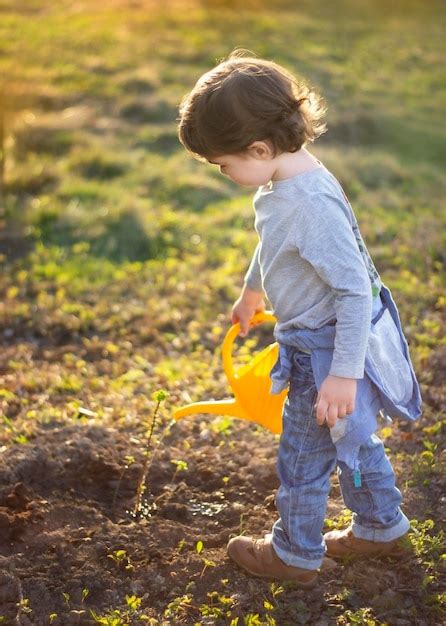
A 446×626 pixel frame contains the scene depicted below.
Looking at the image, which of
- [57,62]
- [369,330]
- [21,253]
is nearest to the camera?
[369,330]

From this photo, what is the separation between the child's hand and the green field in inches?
26.9

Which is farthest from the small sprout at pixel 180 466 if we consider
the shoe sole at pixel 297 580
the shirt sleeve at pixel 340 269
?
the shirt sleeve at pixel 340 269

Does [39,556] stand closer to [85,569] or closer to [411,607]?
[85,569]

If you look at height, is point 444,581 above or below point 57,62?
above

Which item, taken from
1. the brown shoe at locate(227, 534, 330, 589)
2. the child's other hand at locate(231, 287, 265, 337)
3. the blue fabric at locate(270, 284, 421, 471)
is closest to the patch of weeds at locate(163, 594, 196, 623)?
the brown shoe at locate(227, 534, 330, 589)

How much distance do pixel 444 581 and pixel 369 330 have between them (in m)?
0.95

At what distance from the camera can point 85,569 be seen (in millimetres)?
2697

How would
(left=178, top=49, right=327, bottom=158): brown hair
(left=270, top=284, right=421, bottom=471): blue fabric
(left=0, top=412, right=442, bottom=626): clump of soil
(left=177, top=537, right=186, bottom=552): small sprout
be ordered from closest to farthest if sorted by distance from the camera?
(left=178, top=49, right=327, bottom=158): brown hair → (left=270, top=284, right=421, bottom=471): blue fabric → (left=0, top=412, right=442, bottom=626): clump of soil → (left=177, top=537, right=186, bottom=552): small sprout

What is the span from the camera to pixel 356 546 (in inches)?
108

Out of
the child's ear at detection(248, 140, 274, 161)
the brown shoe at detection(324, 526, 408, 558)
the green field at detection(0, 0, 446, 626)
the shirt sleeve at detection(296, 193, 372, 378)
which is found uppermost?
the child's ear at detection(248, 140, 274, 161)

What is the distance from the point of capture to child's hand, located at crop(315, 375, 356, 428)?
222cm

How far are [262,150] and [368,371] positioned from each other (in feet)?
2.24

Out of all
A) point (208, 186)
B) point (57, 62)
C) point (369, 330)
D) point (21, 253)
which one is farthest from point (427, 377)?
point (57, 62)

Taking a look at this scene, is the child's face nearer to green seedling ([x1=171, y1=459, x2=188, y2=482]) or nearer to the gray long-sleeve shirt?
the gray long-sleeve shirt
